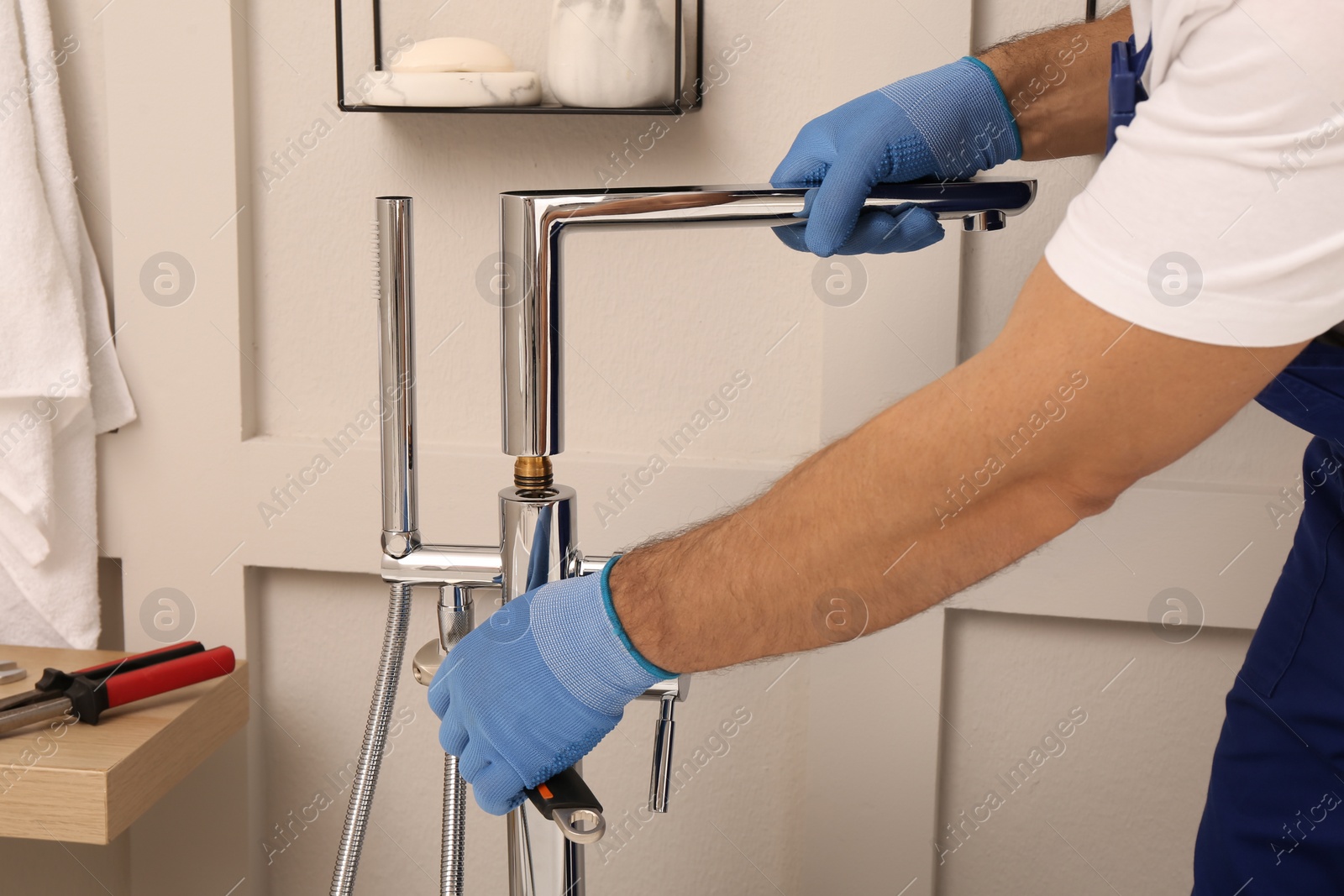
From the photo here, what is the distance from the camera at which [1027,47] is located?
714mm

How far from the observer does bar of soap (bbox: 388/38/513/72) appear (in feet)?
2.50

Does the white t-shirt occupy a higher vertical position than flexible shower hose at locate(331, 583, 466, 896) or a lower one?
higher

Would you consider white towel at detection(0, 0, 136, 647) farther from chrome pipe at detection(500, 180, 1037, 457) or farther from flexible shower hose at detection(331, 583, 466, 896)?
chrome pipe at detection(500, 180, 1037, 457)

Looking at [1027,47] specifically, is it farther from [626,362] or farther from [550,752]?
[550,752]

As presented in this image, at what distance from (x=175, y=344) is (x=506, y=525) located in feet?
1.68

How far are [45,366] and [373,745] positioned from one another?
1.54 ft

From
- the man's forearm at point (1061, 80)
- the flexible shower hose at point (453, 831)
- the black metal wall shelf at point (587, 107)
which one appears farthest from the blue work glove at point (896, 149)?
the flexible shower hose at point (453, 831)

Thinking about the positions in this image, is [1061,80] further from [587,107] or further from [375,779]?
[375,779]

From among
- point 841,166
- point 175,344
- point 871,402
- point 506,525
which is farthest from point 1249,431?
point 175,344

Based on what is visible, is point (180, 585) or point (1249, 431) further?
point (180, 585)

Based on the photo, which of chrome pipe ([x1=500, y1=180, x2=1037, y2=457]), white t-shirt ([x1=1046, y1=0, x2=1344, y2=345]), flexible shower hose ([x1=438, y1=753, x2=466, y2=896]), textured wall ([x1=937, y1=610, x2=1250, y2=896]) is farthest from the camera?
textured wall ([x1=937, y1=610, x2=1250, y2=896])

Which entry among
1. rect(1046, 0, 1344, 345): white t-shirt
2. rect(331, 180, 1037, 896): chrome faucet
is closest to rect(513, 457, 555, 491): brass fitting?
rect(331, 180, 1037, 896): chrome faucet

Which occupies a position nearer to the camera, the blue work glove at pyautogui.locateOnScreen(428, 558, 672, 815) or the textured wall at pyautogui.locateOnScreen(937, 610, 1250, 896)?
the blue work glove at pyautogui.locateOnScreen(428, 558, 672, 815)

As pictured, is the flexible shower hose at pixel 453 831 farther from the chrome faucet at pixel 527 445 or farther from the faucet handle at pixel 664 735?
the faucet handle at pixel 664 735
